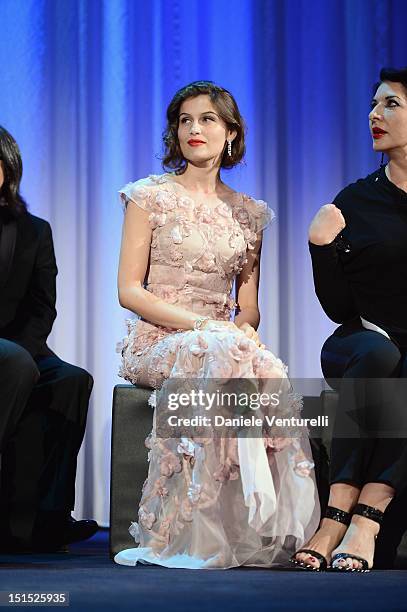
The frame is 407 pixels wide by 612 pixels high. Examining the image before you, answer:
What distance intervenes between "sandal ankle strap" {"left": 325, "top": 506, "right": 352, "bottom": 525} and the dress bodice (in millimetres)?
774

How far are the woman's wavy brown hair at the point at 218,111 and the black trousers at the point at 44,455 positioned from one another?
0.71 metres

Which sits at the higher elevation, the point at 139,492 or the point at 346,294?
the point at 346,294

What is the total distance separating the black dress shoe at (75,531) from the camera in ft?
10.0

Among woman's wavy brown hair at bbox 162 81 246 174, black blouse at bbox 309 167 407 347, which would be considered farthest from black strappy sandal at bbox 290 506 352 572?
woman's wavy brown hair at bbox 162 81 246 174

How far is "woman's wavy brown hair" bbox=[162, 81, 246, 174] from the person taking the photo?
10.4ft

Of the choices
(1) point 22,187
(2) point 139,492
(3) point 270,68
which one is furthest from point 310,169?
(2) point 139,492

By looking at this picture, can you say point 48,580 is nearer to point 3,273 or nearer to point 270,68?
point 3,273

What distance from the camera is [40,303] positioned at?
322 centimetres

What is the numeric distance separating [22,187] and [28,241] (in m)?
0.97

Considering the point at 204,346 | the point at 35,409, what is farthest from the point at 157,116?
the point at 204,346

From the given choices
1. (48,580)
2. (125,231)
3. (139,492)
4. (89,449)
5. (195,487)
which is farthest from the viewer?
(89,449)

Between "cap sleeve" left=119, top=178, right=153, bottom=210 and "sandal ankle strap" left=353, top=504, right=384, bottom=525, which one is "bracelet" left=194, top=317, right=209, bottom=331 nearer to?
"cap sleeve" left=119, top=178, right=153, bottom=210

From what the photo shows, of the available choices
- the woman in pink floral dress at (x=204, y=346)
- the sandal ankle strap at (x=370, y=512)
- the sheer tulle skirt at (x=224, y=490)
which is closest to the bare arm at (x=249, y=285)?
the woman in pink floral dress at (x=204, y=346)

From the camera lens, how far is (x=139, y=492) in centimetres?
284
